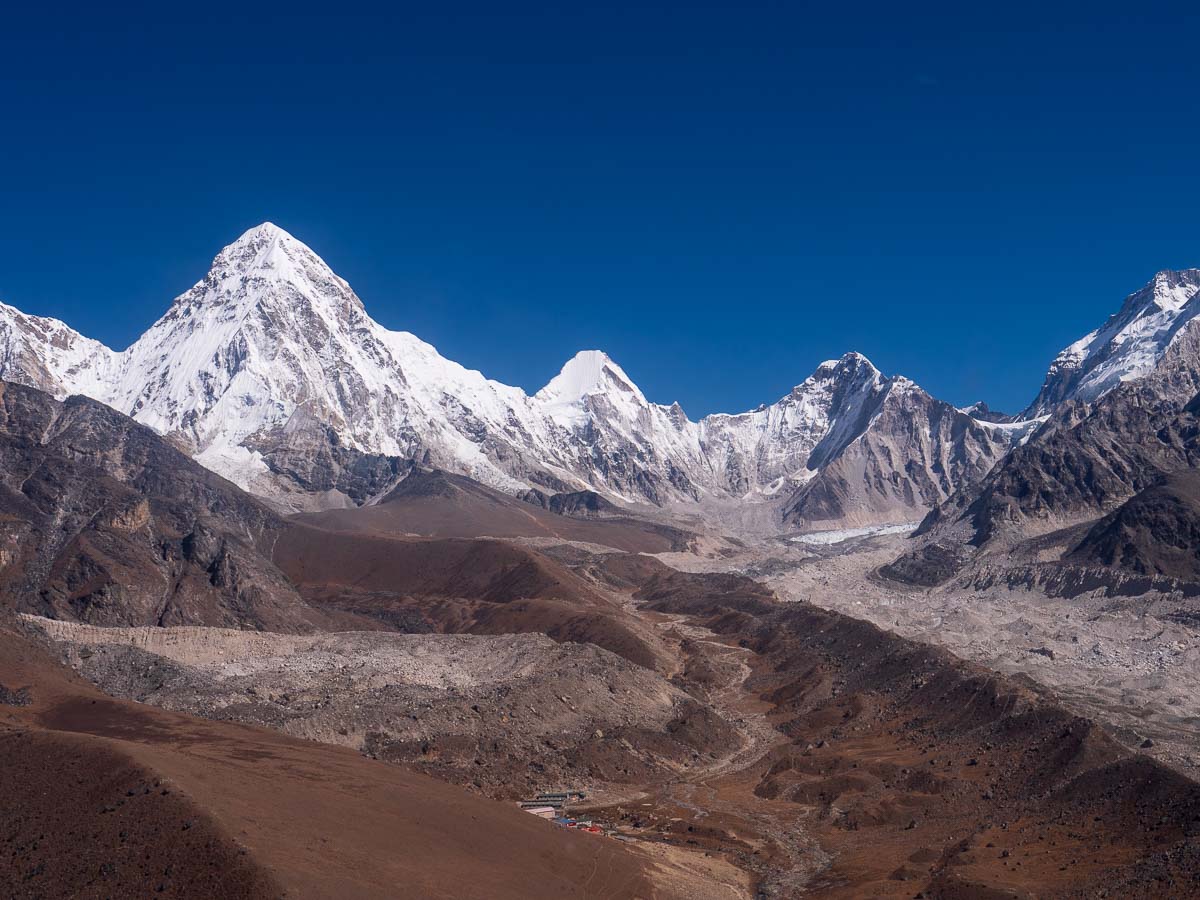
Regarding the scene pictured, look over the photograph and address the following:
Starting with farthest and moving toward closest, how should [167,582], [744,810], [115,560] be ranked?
[167,582]
[115,560]
[744,810]

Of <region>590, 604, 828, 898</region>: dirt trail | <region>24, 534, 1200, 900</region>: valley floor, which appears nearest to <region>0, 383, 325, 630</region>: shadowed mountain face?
<region>24, 534, 1200, 900</region>: valley floor

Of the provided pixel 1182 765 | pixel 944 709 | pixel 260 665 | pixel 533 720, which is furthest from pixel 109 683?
pixel 1182 765

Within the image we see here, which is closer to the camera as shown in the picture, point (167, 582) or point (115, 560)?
point (115, 560)

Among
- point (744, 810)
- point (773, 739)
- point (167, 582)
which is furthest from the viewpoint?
point (167, 582)

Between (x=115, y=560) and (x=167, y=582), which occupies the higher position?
(x=115, y=560)

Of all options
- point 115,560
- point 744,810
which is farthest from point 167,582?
point 744,810

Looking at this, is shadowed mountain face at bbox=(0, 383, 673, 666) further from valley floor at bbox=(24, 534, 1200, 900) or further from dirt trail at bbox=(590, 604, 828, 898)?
dirt trail at bbox=(590, 604, 828, 898)

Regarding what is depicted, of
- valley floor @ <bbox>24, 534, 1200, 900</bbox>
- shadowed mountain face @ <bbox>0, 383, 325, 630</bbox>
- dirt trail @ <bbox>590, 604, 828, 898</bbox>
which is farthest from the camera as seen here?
shadowed mountain face @ <bbox>0, 383, 325, 630</bbox>

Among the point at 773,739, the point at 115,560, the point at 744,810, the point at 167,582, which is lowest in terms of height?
the point at 744,810

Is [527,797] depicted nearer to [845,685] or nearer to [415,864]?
[415,864]

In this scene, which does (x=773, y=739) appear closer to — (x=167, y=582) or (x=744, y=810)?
(x=744, y=810)

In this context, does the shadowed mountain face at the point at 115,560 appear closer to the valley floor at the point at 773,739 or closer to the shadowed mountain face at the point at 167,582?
the shadowed mountain face at the point at 167,582
